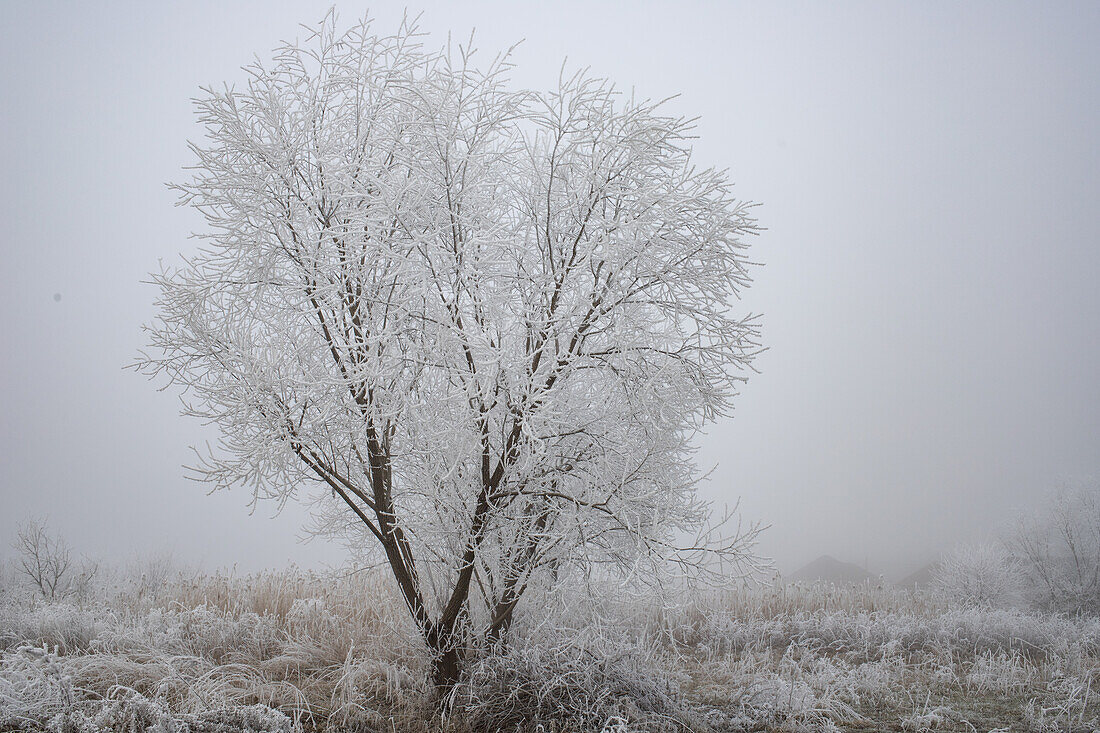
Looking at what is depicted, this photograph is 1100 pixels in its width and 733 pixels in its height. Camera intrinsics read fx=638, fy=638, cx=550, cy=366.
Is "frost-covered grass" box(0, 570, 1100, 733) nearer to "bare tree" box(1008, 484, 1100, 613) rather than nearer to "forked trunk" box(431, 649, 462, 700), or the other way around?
"forked trunk" box(431, 649, 462, 700)

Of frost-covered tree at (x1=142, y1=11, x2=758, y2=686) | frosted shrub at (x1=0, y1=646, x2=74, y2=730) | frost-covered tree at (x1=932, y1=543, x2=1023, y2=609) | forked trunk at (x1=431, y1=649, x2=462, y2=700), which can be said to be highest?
frost-covered tree at (x1=142, y1=11, x2=758, y2=686)

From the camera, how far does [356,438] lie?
4375 mm

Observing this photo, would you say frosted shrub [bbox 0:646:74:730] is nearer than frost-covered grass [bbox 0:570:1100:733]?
Yes

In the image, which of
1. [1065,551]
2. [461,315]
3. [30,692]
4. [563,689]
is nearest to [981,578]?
[1065,551]

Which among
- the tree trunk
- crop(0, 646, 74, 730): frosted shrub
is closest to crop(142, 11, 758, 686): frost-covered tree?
the tree trunk

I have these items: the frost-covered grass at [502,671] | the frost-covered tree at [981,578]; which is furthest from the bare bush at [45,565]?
the frost-covered tree at [981,578]

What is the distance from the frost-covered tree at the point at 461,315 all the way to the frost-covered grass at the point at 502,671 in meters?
0.44

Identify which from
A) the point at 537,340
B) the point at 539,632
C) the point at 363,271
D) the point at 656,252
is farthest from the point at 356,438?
the point at 656,252

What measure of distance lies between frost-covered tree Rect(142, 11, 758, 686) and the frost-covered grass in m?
0.44

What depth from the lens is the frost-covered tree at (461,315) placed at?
3.95 metres

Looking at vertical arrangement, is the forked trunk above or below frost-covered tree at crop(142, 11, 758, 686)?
below

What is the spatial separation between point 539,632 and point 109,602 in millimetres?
6137

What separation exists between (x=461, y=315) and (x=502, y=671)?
8.54 feet

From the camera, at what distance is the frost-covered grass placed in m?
4.26
